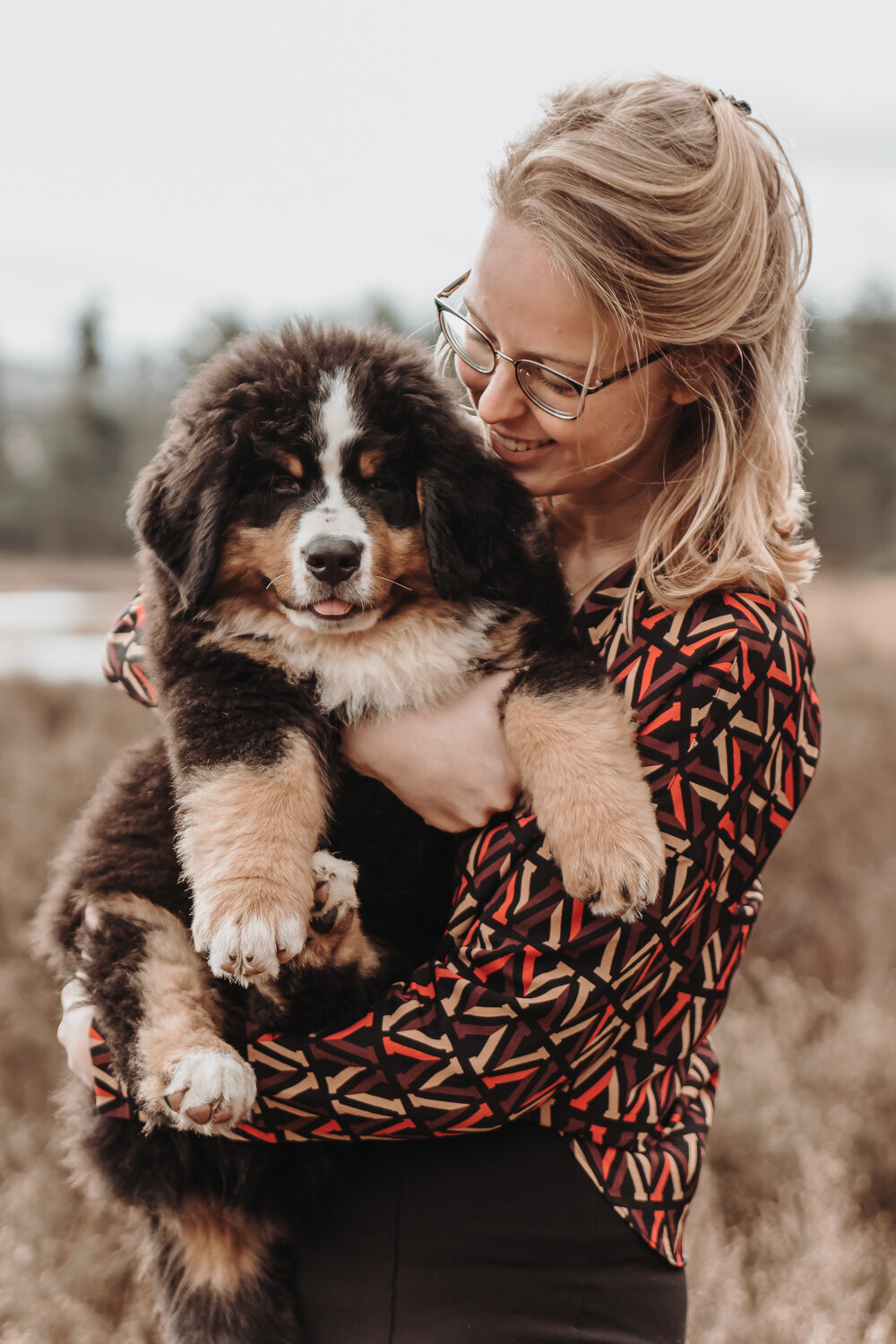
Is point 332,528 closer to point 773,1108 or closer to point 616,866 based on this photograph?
point 616,866

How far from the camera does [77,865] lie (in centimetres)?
237

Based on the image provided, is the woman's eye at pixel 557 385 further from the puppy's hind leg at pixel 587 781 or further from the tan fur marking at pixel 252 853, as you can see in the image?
the tan fur marking at pixel 252 853

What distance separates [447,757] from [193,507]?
2.28 ft

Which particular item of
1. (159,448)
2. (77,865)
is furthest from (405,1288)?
(159,448)

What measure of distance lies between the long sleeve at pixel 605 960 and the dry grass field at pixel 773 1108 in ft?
5.61

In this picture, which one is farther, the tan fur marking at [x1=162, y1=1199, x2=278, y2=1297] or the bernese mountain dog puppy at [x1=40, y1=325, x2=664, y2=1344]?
the tan fur marking at [x1=162, y1=1199, x2=278, y2=1297]

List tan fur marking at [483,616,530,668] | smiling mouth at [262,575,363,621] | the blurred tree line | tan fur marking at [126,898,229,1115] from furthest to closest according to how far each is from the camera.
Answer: the blurred tree line, tan fur marking at [483,616,530,668], smiling mouth at [262,575,363,621], tan fur marking at [126,898,229,1115]

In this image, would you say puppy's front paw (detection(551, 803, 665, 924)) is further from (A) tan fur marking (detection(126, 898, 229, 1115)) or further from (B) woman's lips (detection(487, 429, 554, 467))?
(B) woman's lips (detection(487, 429, 554, 467))

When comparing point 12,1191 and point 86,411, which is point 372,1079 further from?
point 86,411

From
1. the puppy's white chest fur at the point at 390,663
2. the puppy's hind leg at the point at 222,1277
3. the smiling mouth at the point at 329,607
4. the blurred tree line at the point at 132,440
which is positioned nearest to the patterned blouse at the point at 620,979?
the puppy's hind leg at the point at 222,1277

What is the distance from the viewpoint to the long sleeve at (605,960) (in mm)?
1646

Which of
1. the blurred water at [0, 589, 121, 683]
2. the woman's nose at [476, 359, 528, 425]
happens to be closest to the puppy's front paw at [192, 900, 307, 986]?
the woman's nose at [476, 359, 528, 425]

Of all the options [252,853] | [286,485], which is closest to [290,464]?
[286,485]

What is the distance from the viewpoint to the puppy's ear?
2.14 meters
